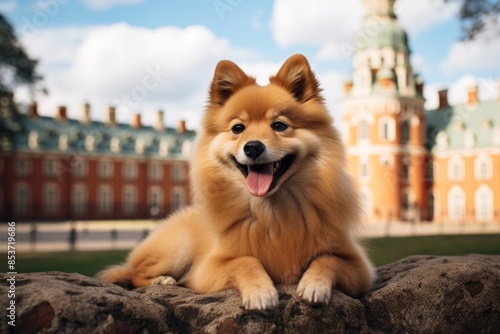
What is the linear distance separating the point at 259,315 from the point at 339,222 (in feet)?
3.35

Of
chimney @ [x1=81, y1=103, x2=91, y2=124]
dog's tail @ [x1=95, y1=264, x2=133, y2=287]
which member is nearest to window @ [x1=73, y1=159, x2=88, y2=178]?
chimney @ [x1=81, y1=103, x2=91, y2=124]

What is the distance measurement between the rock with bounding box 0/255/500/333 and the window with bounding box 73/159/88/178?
162 feet

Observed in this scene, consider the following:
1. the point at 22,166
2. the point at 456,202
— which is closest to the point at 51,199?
the point at 22,166

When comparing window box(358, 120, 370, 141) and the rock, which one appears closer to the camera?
the rock

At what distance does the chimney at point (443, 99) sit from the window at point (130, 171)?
107 feet

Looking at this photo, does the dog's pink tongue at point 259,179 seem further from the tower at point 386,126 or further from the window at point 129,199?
the window at point 129,199

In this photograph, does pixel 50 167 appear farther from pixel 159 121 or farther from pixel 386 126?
pixel 386 126

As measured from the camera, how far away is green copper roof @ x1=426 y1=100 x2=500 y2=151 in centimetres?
4931

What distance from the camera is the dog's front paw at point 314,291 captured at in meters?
3.72

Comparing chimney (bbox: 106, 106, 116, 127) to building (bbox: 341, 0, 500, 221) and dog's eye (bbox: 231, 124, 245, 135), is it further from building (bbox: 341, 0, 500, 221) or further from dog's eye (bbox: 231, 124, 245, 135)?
dog's eye (bbox: 231, 124, 245, 135)

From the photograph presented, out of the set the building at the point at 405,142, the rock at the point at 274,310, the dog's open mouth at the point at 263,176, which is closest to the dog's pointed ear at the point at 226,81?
the dog's open mouth at the point at 263,176

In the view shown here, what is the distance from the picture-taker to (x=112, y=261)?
14.9m

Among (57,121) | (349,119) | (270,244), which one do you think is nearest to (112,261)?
(270,244)

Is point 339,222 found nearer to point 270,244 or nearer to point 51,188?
point 270,244
